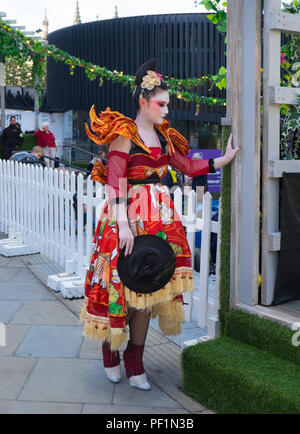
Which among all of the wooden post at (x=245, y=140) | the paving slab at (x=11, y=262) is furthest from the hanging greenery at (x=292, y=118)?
the paving slab at (x=11, y=262)

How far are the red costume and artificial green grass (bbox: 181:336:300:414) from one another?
1.04ft

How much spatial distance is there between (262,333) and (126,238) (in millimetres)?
Result: 1012

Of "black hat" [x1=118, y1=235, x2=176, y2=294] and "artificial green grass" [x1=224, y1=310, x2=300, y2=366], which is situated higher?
"black hat" [x1=118, y1=235, x2=176, y2=294]

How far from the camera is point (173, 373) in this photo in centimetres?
381

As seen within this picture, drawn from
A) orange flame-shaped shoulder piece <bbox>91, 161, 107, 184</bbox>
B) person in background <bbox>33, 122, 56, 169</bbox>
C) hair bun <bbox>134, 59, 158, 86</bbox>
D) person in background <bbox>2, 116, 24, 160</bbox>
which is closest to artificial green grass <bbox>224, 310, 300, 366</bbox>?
orange flame-shaped shoulder piece <bbox>91, 161, 107, 184</bbox>

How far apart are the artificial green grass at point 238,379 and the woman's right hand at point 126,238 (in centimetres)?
78

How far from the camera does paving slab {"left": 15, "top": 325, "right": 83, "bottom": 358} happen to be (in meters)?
4.16

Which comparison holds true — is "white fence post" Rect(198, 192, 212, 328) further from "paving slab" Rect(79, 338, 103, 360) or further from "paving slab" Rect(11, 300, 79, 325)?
"paving slab" Rect(11, 300, 79, 325)

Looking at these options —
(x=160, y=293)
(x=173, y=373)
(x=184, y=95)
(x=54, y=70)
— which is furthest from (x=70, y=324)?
(x=54, y=70)

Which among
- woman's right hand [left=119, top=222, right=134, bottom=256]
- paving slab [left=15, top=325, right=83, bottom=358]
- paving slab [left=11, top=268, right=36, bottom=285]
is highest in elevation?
woman's right hand [left=119, top=222, right=134, bottom=256]

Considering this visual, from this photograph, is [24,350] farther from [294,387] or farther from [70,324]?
[294,387]

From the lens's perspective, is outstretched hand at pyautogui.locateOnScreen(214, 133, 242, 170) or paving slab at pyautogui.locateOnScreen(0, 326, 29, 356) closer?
outstretched hand at pyautogui.locateOnScreen(214, 133, 242, 170)

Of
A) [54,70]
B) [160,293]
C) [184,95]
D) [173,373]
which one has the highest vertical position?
[54,70]
